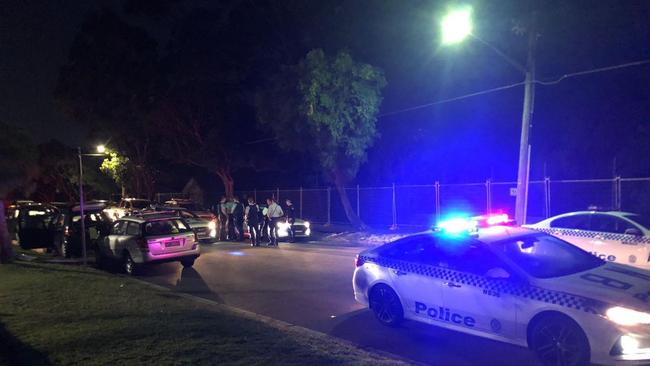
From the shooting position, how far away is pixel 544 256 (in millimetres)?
6625

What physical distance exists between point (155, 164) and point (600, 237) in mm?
40183

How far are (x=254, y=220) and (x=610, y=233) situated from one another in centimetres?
1183

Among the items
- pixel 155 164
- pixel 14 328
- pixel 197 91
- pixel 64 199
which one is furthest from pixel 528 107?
pixel 64 199

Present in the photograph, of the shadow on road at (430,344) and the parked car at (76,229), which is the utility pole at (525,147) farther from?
the parked car at (76,229)

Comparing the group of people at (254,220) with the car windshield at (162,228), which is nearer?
the car windshield at (162,228)

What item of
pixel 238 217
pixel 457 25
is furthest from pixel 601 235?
pixel 238 217

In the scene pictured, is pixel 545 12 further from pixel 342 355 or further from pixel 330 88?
pixel 342 355

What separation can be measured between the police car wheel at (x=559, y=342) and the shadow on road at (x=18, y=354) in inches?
203

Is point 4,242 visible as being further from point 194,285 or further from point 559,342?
point 559,342

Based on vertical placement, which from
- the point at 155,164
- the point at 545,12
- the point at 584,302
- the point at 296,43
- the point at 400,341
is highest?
the point at 296,43

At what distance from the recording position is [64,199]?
69562 mm

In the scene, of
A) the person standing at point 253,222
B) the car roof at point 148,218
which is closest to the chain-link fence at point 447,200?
the person standing at point 253,222

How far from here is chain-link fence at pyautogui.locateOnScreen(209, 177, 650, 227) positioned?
2267 centimetres

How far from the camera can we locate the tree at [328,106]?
1942 cm
